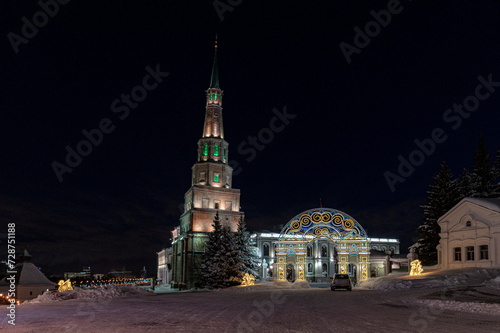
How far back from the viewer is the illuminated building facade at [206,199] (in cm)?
5344

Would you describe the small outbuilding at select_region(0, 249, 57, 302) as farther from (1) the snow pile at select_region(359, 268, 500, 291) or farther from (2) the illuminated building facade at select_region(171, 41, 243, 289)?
(1) the snow pile at select_region(359, 268, 500, 291)

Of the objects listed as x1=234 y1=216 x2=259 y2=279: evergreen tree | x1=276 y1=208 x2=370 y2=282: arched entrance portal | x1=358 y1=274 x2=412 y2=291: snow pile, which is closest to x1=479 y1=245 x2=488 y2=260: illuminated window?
x1=358 y1=274 x2=412 y2=291: snow pile

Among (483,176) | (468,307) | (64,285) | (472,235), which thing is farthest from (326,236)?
(468,307)

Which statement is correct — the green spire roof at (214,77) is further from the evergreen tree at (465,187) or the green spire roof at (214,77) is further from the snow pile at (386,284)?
the snow pile at (386,284)

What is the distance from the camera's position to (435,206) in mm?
42750

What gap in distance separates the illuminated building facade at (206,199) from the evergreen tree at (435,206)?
23.3 m

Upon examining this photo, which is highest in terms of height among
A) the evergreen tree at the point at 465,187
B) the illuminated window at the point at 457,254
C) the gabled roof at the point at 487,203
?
the evergreen tree at the point at 465,187

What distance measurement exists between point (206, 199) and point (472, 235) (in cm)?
3232

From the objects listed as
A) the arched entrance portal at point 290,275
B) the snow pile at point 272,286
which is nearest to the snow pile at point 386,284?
the snow pile at point 272,286

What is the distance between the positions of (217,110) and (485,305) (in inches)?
1889

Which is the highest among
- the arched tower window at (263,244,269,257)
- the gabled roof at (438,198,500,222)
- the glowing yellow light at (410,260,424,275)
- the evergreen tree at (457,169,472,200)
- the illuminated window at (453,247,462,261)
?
the evergreen tree at (457,169,472,200)

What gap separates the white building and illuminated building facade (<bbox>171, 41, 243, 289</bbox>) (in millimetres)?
27723

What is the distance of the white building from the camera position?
30.7 metres

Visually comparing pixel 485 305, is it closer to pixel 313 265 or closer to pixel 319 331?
pixel 319 331
